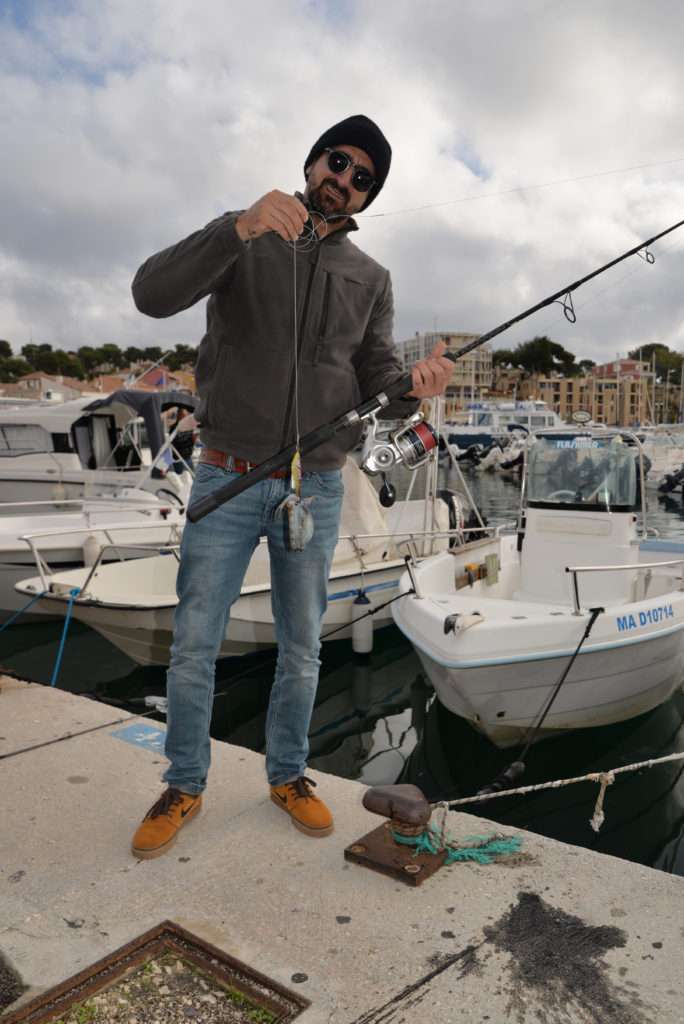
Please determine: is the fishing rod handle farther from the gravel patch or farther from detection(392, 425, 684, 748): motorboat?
detection(392, 425, 684, 748): motorboat

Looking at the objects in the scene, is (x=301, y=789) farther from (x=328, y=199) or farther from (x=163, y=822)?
(x=328, y=199)

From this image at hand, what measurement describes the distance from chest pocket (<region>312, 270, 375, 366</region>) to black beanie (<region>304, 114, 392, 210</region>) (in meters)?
0.41

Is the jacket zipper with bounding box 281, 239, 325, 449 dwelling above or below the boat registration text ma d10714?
above

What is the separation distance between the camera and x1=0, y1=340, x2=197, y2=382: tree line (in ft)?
334

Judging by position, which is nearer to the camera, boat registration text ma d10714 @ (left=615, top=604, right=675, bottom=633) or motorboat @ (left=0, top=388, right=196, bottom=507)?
boat registration text ma d10714 @ (left=615, top=604, right=675, bottom=633)

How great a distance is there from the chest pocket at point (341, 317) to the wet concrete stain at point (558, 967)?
187 cm

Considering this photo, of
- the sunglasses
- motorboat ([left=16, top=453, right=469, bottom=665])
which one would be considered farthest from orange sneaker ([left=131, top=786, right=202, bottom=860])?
motorboat ([left=16, top=453, right=469, bottom=665])

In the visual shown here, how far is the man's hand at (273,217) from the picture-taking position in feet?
7.30

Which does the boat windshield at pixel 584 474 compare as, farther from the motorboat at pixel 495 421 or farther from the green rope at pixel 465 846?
the motorboat at pixel 495 421

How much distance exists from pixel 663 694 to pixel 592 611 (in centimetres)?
191

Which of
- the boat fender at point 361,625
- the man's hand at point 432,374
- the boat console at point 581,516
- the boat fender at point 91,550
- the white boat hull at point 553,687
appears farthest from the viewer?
the boat fender at point 91,550

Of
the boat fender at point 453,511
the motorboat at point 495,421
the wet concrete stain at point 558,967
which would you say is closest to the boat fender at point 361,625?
the boat fender at point 453,511

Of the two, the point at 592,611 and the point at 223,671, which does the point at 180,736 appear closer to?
the point at 592,611

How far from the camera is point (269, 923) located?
2193mm
